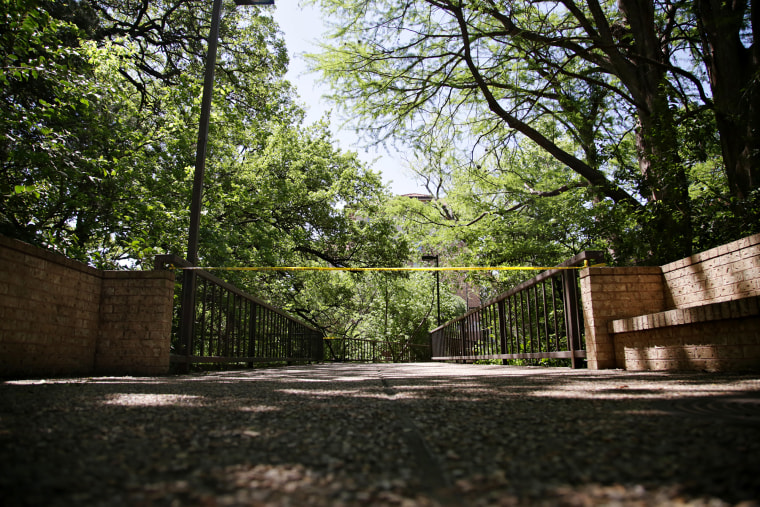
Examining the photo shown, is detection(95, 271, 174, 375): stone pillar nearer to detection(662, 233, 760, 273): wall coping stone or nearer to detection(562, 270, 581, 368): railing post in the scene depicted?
detection(562, 270, 581, 368): railing post

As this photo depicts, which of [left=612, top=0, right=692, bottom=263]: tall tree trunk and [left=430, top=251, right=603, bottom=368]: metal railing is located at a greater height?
[left=612, top=0, right=692, bottom=263]: tall tree trunk

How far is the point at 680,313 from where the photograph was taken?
3.34m

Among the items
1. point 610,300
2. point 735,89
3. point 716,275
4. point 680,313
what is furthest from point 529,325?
point 735,89

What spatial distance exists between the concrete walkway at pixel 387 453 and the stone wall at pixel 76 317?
1.81m

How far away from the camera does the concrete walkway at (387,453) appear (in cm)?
75

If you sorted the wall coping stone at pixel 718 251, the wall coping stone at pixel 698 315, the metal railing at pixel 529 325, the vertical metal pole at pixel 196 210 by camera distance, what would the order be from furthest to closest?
the vertical metal pole at pixel 196 210 → the metal railing at pixel 529 325 → the wall coping stone at pixel 718 251 → the wall coping stone at pixel 698 315

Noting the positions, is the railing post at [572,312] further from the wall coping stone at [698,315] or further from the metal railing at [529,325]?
the wall coping stone at [698,315]

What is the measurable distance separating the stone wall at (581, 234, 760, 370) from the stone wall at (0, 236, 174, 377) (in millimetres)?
4325

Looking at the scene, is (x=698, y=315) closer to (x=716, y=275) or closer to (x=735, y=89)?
(x=716, y=275)

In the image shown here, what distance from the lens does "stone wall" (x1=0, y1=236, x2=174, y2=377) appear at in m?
3.28

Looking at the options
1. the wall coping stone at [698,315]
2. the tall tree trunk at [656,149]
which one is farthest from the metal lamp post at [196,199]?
the tall tree trunk at [656,149]

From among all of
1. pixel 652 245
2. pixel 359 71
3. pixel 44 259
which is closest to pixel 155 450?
pixel 44 259

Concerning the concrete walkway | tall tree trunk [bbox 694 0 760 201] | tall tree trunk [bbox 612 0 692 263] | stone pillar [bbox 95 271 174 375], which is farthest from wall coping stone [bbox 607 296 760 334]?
stone pillar [bbox 95 271 174 375]

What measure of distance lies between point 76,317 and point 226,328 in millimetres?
2255
